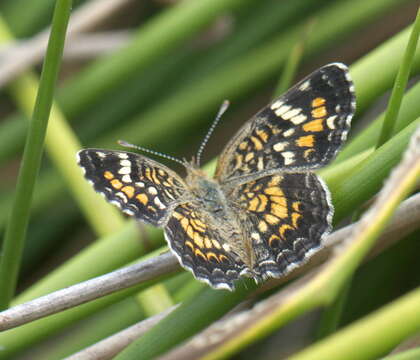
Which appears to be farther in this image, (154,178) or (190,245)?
(154,178)

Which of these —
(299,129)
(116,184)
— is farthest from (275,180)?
(116,184)

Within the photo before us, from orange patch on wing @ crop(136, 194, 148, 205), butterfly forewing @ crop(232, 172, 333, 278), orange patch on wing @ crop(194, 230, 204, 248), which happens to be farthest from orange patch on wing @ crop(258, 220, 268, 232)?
orange patch on wing @ crop(136, 194, 148, 205)

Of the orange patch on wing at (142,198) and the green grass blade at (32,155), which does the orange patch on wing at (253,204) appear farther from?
the green grass blade at (32,155)

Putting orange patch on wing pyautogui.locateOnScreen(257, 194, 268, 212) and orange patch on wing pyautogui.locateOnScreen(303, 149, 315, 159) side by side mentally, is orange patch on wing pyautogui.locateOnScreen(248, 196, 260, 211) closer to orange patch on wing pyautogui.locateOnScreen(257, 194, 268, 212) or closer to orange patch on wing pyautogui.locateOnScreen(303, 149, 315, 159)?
Answer: orange patch on wing pyautogui.locateOnScreen(257, 194, 268, 212)

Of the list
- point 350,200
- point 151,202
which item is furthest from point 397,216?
point 151,202

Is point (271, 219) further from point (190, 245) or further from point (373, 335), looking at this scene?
point (373, 335)

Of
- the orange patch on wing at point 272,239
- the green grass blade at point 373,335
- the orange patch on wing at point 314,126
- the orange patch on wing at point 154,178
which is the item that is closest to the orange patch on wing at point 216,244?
the orange patch on wing at point 272,239
